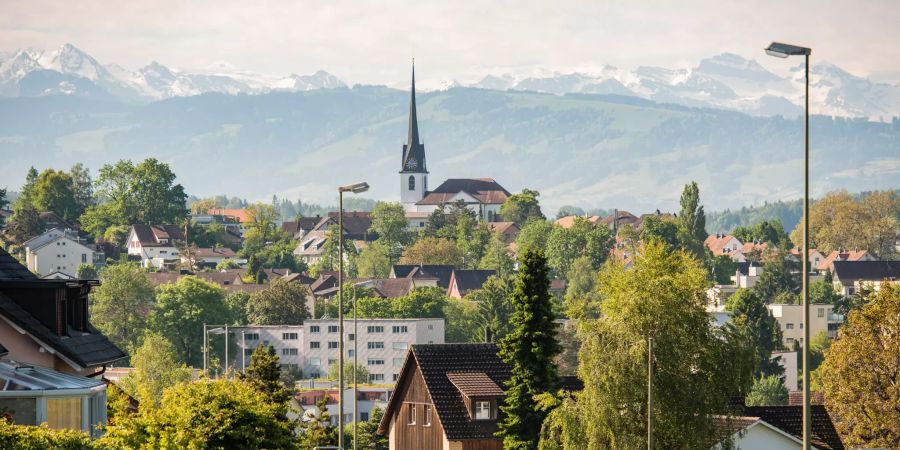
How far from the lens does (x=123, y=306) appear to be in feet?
537

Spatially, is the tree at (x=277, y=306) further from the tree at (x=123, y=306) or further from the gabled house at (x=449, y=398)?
the gabled house at (x=449, y=398)

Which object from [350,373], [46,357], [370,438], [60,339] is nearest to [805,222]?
[60,339]

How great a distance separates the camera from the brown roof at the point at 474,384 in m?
54.9

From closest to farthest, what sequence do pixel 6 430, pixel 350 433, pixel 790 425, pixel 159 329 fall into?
1. pixel 6 430
2. pixel 790 425
3. pixel 350 433
4. pixel 159 329

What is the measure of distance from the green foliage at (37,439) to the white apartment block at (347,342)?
131880mm

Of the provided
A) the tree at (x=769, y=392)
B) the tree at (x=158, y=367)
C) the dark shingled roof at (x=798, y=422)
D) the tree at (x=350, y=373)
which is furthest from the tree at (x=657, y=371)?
the tree at (x=350, y=373)

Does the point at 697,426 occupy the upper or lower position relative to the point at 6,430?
lower

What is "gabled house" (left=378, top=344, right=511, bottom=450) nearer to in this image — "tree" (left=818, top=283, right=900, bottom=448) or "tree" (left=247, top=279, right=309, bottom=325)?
"tree" (left=818, top=283, right=900, bottom=448)

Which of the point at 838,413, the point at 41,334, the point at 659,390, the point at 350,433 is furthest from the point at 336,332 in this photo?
the point at 41,334

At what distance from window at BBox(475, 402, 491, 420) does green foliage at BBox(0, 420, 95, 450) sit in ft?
101

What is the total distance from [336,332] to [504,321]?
647 inches

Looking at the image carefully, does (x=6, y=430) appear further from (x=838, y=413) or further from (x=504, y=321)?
(x=504, y=321)

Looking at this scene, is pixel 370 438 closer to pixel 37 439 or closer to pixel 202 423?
pixel 202 423

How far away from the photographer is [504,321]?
156375 mm
